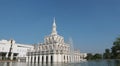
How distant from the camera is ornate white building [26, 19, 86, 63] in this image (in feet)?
332

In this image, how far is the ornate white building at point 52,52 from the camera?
101181mm

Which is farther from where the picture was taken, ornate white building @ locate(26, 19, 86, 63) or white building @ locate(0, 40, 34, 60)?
white building @ locate(0, 40, 34, 60)

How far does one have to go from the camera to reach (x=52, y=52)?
102 m

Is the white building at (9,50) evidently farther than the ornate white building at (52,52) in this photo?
Yes

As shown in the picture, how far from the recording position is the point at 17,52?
460ft

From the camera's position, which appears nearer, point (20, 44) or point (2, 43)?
point (2, 43)

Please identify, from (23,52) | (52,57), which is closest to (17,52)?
(23,52)

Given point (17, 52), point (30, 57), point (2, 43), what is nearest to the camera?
point (30, 57)

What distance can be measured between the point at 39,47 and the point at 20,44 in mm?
45805

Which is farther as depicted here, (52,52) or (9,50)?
(9,50)

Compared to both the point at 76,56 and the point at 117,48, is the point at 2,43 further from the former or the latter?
the point at 117,48

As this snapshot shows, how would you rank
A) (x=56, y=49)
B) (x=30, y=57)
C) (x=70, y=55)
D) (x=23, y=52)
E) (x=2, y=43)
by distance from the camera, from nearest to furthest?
(x=56, y=49) < (x=70, y=55) < (x=30, y=57) < (x=2, y=43) < (x=23, y=52)

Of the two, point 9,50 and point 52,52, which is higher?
point 9,50

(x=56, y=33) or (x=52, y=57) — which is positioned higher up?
(x=56, y=33)
